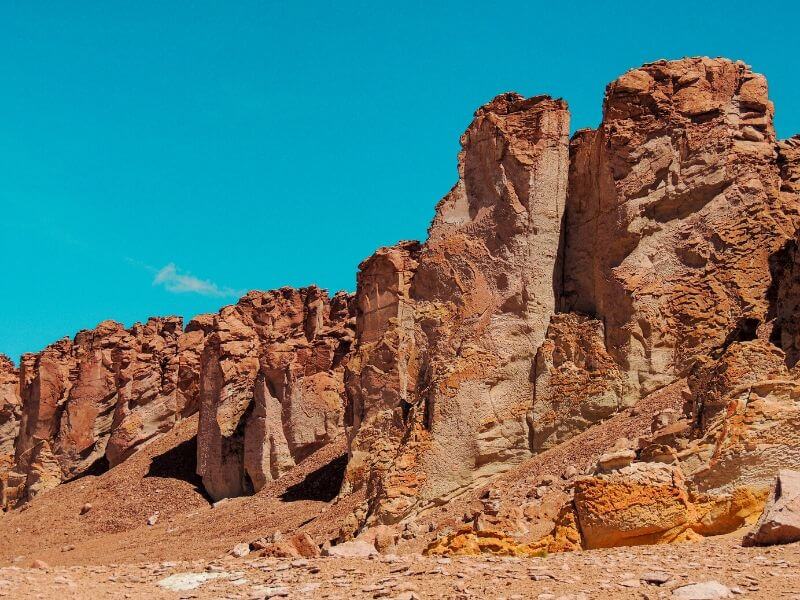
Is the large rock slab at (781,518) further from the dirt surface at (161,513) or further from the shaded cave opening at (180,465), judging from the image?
the shaded cave opening at (180,465)

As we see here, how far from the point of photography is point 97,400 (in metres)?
55.5

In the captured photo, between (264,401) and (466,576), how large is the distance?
2659 centimetres

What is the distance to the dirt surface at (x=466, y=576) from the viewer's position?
1452 cm

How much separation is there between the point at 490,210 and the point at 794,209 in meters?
6.35

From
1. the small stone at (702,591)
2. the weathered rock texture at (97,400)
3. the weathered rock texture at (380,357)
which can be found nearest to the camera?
the small stone at (702,591)

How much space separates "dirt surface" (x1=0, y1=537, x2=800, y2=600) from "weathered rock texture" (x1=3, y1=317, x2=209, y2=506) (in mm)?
32924

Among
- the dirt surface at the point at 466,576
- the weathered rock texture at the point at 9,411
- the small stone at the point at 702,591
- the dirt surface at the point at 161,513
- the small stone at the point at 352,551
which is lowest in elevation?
the small stone at the point at 702,591

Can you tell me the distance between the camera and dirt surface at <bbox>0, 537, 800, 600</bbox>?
1452 cm

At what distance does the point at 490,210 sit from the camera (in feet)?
93.2

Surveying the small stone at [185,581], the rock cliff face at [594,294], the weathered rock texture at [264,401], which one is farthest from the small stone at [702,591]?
the weathered rock texture at [264,401]

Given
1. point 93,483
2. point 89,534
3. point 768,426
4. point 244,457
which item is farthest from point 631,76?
point 93,483

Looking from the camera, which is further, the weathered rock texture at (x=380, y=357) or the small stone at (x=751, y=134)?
the weathered rock texture at (x=380, y=357)

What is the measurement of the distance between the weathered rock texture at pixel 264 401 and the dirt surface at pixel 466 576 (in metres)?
23.2

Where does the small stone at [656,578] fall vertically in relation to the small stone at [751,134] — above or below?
below
